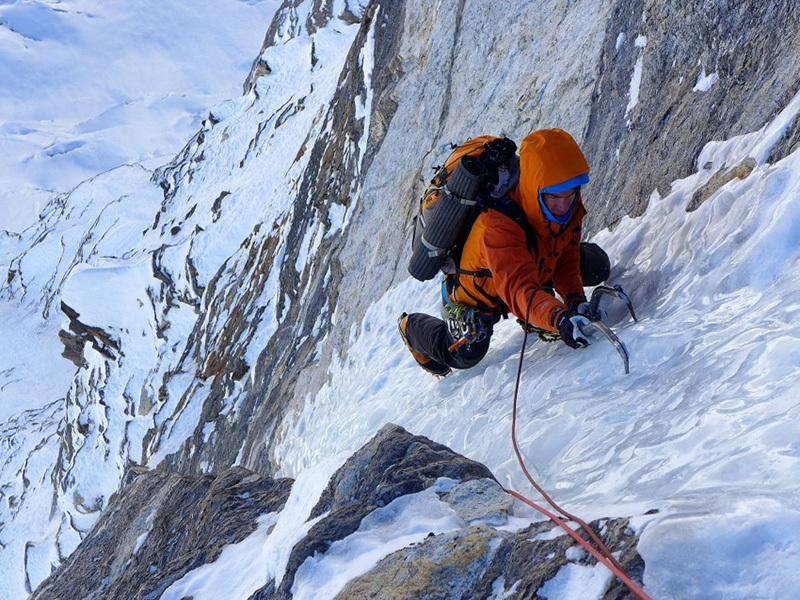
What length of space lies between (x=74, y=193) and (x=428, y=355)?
77.8 metres

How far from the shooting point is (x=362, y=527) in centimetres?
438

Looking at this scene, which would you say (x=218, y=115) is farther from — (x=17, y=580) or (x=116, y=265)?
(x=17, y=580)

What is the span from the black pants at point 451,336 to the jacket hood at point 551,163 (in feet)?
4.35

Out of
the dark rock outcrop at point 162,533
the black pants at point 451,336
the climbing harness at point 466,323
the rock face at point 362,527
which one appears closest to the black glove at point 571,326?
the rock face at point 362,527

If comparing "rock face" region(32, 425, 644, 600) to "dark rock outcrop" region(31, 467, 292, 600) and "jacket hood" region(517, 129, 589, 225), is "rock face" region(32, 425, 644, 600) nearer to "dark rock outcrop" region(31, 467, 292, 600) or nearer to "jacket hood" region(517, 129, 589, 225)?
"dark rock outcrop" region(31, 467, 292, 600)

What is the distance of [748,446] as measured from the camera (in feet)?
10.7

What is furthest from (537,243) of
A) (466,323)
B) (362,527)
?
(362,527)

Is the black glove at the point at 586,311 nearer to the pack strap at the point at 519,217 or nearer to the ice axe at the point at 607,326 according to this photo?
the ice axe at the point at 607,326

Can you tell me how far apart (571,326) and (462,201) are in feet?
4.48

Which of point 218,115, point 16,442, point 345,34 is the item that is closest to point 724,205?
→ point 345,34

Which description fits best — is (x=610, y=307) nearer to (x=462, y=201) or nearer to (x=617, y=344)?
(x=617, y=344)

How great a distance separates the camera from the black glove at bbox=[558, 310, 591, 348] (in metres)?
4.73

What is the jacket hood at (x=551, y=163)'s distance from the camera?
15.7 feet

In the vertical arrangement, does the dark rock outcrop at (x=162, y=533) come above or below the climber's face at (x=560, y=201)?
below
